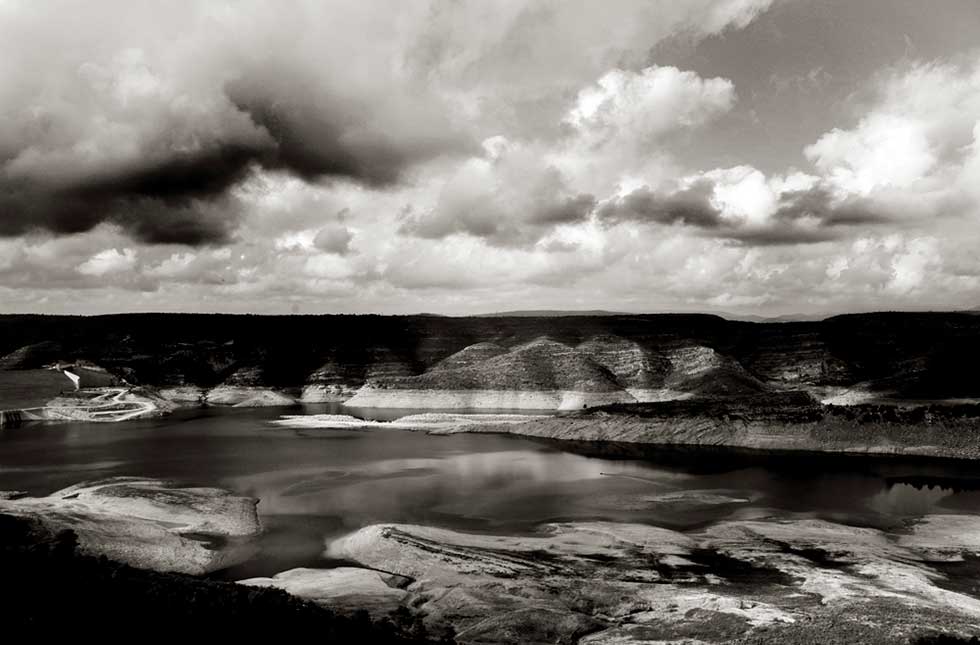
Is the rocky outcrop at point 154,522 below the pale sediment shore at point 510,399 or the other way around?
the other way around

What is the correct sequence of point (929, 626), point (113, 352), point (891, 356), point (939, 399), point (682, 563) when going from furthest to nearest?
point (113, 352)
point (891, 356)
point (939, 399)
point (682, 563)
point (929, 626)

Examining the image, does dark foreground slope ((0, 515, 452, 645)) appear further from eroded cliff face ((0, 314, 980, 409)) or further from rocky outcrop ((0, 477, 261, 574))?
eroded cliff face ((0, 314, 980, 409))

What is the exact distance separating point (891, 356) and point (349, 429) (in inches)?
3788

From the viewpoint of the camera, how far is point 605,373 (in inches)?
A: 4456

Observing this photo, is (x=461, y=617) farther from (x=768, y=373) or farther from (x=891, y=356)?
(x=891, y=356)

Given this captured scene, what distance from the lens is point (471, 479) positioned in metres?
48.5

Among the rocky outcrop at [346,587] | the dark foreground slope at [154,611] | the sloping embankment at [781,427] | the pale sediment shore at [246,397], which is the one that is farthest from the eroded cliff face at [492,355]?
the dark foreground slope at [154,611]

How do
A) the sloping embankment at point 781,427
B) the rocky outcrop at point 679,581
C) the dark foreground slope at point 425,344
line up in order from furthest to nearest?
the dark foreground slope at point 425,344, the sloping embankment at point 781,427, the rocky outcrop at point 679,581

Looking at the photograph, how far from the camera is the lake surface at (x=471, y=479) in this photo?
3638 centimetres

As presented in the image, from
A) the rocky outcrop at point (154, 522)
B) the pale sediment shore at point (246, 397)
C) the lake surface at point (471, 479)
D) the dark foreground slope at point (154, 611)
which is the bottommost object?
the pale sediment shore at point (246, 397)

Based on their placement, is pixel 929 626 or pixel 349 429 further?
pixel 349 429

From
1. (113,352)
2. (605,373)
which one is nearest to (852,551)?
(605,373)

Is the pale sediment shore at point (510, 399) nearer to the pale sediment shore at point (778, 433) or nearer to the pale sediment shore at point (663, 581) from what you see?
the pale sediment shore at point (778, 433)

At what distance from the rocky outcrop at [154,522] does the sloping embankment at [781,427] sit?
42.0 metres
